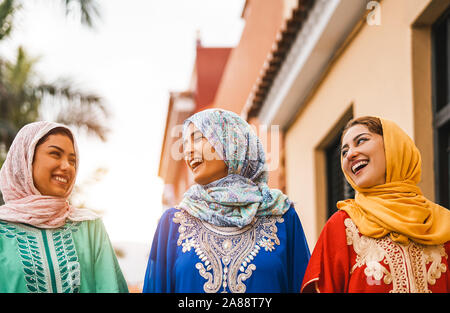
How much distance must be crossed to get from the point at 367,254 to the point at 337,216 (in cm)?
26

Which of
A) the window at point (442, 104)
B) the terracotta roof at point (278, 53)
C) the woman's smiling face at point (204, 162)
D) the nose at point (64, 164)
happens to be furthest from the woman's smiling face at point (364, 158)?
the terracotta roof at point (278, 53)

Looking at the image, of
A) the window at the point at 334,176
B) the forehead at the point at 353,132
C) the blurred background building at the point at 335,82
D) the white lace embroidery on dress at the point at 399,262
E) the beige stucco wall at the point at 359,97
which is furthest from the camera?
the window at the point at 334,176

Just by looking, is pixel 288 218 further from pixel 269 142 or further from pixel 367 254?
pixel 269 142

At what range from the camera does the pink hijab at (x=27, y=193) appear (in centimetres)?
446

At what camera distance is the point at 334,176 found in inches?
344

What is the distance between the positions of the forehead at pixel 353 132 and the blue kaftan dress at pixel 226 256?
0.53 meters

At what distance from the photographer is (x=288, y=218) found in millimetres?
4508

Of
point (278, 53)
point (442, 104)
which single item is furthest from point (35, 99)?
point (442, 104)

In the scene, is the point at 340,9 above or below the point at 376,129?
above

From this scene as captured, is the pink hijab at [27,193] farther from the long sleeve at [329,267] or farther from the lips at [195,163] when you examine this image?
the long sleeve at [329,267]

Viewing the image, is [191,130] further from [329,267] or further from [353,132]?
[329,267]

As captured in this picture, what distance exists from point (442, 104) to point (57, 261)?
298 cm
